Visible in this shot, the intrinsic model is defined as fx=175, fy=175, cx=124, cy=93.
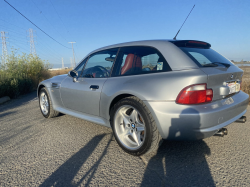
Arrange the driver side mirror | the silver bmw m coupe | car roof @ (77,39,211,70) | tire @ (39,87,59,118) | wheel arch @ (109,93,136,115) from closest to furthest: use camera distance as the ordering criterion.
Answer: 1. the silver bmw m coupe
2. car roof @ (77,39,211,70)
3. wheel arch @ (109,93,136,115)
4. the driver side mirror
5. tire @ (39,87,59,118)

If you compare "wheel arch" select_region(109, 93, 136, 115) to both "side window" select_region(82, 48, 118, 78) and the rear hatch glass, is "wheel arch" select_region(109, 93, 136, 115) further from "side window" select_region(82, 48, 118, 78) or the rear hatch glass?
the rear hatch glass

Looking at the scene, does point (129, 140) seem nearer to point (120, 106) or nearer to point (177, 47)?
point (120, 106)

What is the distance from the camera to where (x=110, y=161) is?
230cm

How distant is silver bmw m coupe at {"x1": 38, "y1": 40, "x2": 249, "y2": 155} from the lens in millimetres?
1970

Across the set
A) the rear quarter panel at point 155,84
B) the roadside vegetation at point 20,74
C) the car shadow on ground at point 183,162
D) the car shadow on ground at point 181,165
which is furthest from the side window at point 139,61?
the roadside vegetation at point 20,74

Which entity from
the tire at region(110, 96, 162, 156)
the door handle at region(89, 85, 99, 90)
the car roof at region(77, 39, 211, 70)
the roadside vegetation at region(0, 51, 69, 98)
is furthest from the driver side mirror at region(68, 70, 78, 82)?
the roadside vegetation at region(0, 51, 69, 98)

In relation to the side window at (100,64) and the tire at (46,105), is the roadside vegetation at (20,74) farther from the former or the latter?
the side window at (100,64)

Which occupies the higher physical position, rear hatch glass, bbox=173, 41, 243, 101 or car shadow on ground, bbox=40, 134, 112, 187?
rear hatch glass, bbox=173, 41, 243, 101

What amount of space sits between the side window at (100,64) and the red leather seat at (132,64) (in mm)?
299

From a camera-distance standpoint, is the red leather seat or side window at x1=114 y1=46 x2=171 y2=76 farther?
the red leather seat

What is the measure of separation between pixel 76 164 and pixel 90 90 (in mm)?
1222

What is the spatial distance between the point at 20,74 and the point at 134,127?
9.11 m

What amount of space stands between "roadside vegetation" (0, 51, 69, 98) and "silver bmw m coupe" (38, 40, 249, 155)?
575 centimetres

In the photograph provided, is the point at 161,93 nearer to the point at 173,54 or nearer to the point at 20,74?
the point at 173,54
